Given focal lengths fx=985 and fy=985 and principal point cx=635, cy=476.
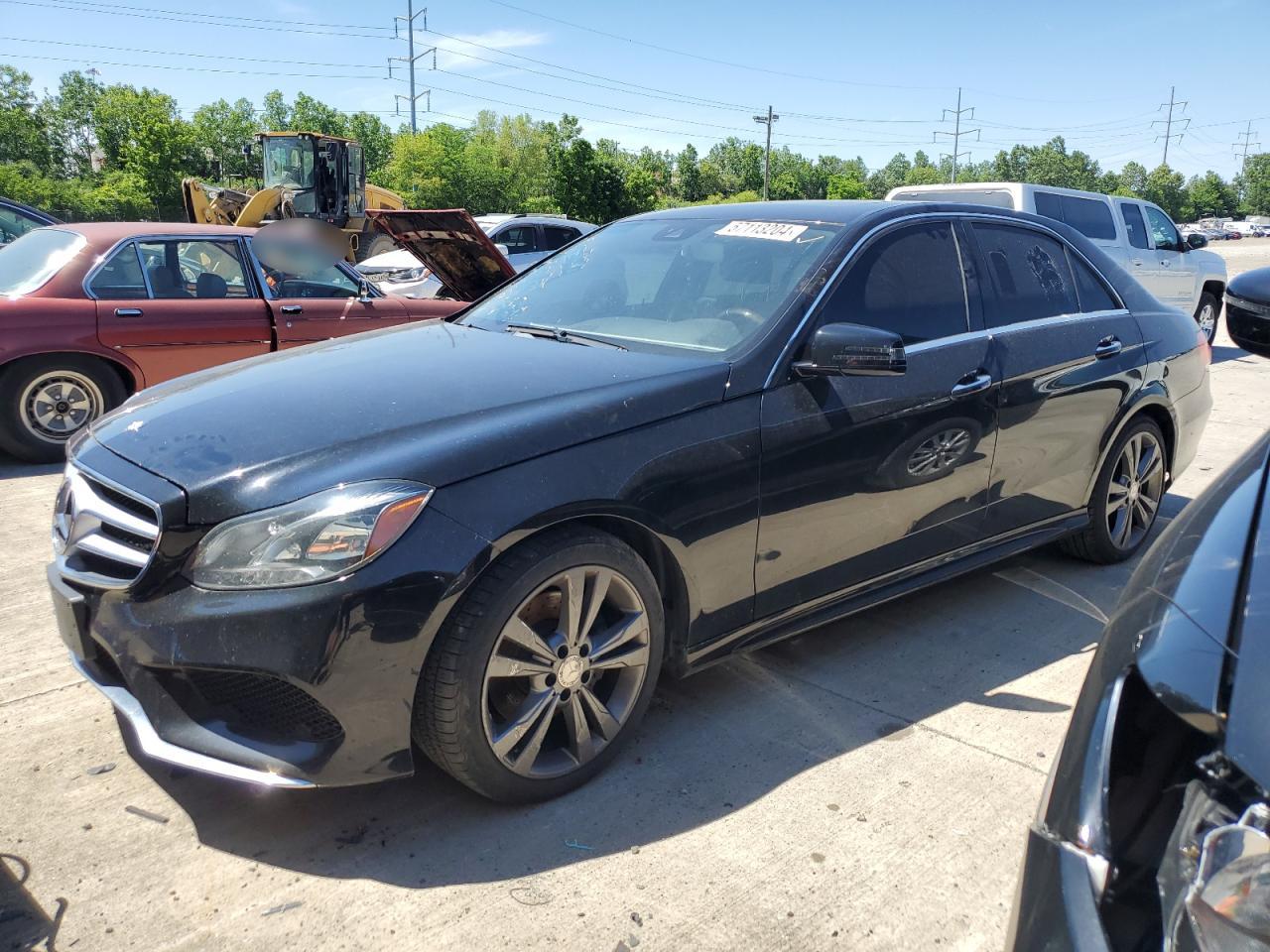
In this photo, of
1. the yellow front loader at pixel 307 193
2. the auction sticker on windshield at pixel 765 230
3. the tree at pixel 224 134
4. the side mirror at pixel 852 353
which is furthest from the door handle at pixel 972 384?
the tree at pixel 224 134

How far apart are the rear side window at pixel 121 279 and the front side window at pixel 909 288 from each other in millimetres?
5349

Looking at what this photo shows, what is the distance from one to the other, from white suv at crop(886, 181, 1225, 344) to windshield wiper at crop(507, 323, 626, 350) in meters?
7.63

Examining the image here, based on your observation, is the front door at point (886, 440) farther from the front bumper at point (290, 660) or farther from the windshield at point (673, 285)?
the front bumper at point (290, 660)

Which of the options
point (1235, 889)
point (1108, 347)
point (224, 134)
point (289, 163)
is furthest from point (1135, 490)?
point (224, 134)

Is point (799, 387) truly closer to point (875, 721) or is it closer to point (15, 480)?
point (875, 721)

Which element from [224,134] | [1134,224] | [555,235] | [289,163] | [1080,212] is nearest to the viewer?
[1080,212]

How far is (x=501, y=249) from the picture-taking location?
38.3 feet

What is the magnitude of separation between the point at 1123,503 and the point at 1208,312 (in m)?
11.1

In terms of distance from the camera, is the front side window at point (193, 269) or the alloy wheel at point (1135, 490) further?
the front side window at point (193, 269)

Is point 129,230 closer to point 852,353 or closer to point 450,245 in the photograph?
point 450,245

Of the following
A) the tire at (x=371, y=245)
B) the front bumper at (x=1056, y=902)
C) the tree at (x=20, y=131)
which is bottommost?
the front bumper at (x=1056, y=902)

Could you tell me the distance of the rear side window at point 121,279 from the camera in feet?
21.7

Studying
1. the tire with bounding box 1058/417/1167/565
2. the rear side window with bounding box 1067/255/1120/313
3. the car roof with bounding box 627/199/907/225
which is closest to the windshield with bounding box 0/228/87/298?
the car roof with bounding box 627/199/907/225

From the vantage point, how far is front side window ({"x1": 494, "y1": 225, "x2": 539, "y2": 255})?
13.6 metres
